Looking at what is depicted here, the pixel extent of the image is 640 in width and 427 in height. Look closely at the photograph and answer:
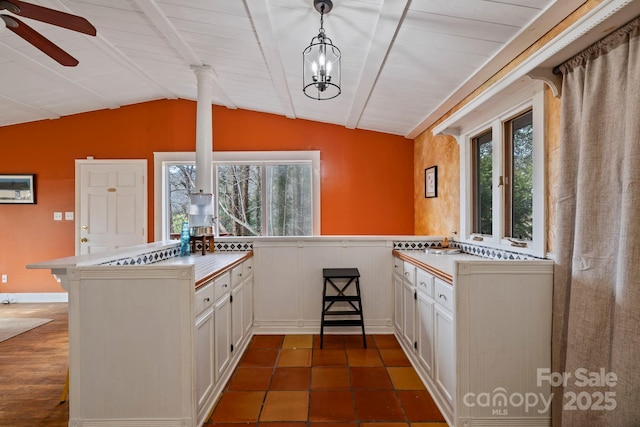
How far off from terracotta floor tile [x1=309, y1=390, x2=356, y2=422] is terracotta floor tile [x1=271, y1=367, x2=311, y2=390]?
0.14 metres

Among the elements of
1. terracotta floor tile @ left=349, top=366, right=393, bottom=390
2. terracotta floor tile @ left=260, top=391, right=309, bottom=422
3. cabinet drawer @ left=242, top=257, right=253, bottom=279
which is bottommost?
terracotta floor tile @ left=260, top=391, right=309, bottom=422

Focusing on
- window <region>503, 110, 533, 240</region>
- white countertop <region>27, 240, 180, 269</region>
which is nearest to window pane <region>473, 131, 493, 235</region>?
window <region>503, 110, 533, 240</region>

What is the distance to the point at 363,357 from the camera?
2727mm

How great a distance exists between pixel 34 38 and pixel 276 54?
1.57 metres

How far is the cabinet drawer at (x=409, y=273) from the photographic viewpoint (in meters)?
2.59

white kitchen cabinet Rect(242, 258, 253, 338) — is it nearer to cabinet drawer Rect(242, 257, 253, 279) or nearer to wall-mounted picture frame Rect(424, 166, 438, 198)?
cabinet drawer Rect(242, 257, 253, 279)

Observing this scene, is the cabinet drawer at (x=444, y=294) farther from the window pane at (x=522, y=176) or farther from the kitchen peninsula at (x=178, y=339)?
the window pane at (x=522, y=176)

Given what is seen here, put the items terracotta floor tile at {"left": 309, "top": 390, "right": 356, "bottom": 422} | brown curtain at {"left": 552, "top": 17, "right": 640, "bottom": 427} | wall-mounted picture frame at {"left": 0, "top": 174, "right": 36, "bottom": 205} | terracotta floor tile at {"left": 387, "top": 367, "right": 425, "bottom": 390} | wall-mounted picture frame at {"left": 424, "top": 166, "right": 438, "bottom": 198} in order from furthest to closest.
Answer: wall-mounted picture frame at {"left": 0, "top": 174, "right": 36, "bottom": 205} → wall-mounted picture frame at {"left": 424, "top": 166, "right": 438, "bottom": 198} → terracotta floor tile at {"left": 387, "top": 367, "right": 425, "bottom": 390} → terracotta floor tile at {"left": 309, "top": 390, "right": 356, "bottom": 422} → brown curtain at {"left": 552, "top": 17, "right": 640, "bottom": 427}

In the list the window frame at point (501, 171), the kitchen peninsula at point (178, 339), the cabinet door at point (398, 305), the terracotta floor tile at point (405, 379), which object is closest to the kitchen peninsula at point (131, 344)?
the kitchen peninsula at point (178, 339)

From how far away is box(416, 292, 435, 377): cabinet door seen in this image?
2.18 meters

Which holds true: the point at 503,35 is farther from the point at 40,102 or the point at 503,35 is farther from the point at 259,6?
the point at 40,102

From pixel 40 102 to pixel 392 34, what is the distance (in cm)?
441

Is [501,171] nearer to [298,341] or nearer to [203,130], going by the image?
[298,341]

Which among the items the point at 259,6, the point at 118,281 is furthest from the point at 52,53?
the point at 118,281
